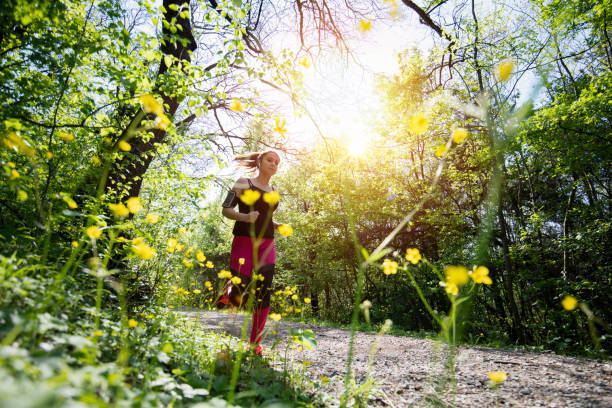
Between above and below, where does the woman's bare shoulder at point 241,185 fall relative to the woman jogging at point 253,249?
above

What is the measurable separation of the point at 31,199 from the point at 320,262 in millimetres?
7533

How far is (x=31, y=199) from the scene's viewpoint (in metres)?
1.53

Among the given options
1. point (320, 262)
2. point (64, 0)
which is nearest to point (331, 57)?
point (64, 0)

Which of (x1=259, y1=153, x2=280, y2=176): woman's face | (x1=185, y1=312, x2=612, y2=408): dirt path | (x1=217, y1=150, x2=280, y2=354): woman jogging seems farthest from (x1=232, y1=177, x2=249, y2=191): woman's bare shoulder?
(x1=185, y1=312, x2=612, y2=408): dirt path

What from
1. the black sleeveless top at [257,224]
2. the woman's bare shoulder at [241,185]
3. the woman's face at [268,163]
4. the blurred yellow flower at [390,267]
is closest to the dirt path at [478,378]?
the blurred yellow flower at [390,267]

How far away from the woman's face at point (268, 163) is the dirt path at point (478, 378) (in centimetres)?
145

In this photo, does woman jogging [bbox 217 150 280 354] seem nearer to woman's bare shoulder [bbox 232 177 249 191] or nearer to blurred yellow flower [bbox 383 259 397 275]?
woman's bare shoulder [bbox 232 177 249 191]

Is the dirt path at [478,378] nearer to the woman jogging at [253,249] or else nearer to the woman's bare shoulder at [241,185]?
the woman jogging at [253,249]

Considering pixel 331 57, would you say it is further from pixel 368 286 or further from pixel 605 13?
pixel 368 286

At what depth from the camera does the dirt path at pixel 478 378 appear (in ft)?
4.99

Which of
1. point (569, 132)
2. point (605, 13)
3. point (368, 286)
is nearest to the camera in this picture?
point (605, 13)

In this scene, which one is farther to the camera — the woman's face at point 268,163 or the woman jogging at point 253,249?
the woman's face at point 268,163

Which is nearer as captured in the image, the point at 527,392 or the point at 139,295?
the point at 527,392

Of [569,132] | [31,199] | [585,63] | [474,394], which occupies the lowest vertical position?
[474,394]
